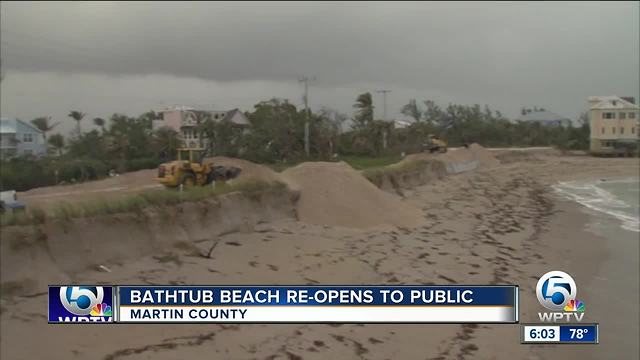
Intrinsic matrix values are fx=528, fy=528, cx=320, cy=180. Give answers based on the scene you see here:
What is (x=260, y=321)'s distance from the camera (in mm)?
5141

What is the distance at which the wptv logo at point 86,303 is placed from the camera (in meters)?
5.03

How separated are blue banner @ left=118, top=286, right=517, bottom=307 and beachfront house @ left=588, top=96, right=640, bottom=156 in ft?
237

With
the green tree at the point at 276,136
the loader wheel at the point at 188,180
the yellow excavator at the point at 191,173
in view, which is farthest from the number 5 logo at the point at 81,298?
the green tree at the point at 276,136

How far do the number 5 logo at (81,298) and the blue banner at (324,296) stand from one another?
0.22 m

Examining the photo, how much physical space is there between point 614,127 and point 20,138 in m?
69.8

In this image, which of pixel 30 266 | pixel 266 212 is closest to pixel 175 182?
pixel 266 212

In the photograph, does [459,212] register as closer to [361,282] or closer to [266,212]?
[266,212]

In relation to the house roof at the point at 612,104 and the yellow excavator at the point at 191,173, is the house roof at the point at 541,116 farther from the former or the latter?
the yellow excavator at the point at 191,173

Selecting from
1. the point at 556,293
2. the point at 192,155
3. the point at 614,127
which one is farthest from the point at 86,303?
the point at 614,127

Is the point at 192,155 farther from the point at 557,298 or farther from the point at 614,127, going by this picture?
the point at 614,127

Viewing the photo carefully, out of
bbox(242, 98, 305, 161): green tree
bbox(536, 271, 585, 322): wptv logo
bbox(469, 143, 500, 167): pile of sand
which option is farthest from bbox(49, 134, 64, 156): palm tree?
bbox(536, 271, 585, 322): wptv logo

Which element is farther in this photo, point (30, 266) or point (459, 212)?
point (459, 212)

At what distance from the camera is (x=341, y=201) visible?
1497 centimetres

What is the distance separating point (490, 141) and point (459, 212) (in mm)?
67483
